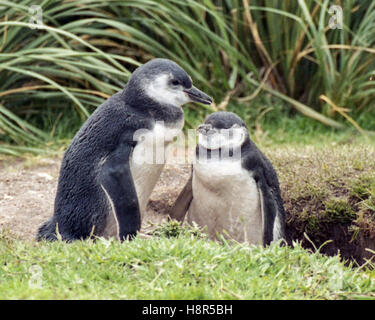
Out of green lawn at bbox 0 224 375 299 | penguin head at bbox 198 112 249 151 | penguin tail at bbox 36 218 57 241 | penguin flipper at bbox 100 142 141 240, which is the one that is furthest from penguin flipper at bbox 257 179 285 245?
penguin tail at bbox 36 218 57 241

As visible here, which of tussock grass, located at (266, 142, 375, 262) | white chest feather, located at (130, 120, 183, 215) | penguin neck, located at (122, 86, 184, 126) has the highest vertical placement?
penguin neck, located at (122, 86, 184, 126)

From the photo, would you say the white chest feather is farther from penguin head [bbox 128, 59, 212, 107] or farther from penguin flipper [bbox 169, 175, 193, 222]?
penguin flipper [bbox 169, 175, 193, 222]

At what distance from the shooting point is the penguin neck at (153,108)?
3.26 metres

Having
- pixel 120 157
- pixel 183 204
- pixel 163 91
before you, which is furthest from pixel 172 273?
pixel 183 204

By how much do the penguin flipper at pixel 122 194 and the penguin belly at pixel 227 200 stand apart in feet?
1.36

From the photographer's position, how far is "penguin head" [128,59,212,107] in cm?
328

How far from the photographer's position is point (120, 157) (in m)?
3.17

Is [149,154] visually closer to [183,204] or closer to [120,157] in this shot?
[120,157]

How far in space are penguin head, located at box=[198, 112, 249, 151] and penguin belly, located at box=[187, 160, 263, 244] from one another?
8cm

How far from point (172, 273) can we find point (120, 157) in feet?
2.50

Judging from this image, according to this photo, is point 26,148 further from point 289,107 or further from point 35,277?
point 35,277

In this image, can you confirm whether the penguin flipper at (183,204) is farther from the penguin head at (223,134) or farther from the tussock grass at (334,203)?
the tussock grass at (334,203)

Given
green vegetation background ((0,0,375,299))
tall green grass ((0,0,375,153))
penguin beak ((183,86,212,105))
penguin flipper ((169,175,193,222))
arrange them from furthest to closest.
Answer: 1. tall green grass ((0,0,375,153))
2. green vegetation background ((0,0,375,299))
3. penguin flipper ((169,175,193,222))
4. penguin beak ((183,86,212,105))

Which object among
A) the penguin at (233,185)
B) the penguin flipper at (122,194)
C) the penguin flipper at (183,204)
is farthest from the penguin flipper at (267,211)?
the penguin flipper at (122,194)
